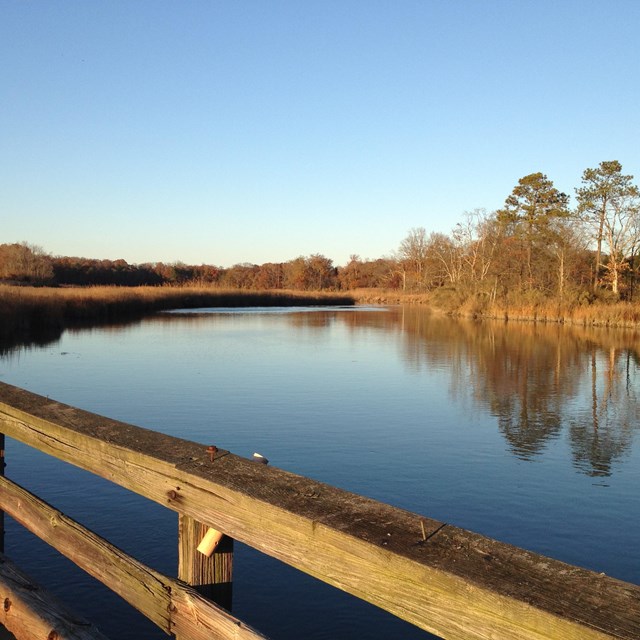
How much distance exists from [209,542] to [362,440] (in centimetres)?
706

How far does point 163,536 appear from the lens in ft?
17.3

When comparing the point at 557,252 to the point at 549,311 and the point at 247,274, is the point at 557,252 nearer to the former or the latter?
the point at 549,311

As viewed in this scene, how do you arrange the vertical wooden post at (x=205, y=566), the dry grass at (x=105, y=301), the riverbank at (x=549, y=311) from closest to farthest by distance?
the vertical wooden post at (x=205, y=566), the dry grass at (x=105, y=301), the riverbank at (x=549, y=311)

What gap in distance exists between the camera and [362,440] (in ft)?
28.2

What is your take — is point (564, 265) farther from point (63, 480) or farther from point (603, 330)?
point (63, 480)

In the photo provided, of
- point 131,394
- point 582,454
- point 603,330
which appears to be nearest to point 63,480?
point 131,394

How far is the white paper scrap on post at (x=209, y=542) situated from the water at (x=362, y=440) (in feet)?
9.02

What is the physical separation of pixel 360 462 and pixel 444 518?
6.05 ft

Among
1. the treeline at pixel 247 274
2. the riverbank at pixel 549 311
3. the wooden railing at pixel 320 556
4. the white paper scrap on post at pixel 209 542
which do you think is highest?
the treeline at pixel 247 274

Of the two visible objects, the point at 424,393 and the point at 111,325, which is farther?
the point at 111,325

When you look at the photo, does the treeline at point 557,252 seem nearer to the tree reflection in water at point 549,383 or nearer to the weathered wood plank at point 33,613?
the tree reflection in water at point 549,383

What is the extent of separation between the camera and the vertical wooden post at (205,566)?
167cm

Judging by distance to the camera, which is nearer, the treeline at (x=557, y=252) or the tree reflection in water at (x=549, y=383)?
the tree reflection in water at (x=549, y=383)

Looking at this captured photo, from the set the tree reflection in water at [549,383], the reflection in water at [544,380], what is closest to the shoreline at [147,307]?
the reflection in water at [544,380]
